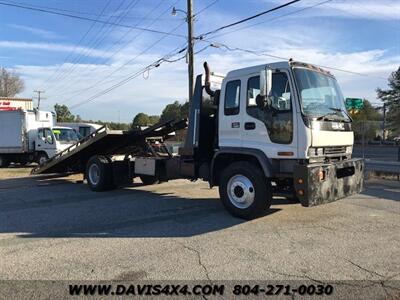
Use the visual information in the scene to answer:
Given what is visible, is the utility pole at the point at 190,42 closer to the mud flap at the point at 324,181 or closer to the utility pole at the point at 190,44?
the utility pole at the point at 190,44

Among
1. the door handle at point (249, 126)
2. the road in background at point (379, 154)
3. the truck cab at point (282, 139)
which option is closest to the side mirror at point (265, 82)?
the truck cab at point (282, 139)

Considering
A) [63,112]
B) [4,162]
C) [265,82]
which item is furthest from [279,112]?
[63,112]

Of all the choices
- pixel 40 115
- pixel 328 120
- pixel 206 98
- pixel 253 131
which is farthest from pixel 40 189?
pixel 40 115

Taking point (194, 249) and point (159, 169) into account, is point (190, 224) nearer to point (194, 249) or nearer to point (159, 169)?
point (194, 249)

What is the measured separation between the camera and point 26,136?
2291 cm

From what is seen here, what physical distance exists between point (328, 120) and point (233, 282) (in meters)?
4.05

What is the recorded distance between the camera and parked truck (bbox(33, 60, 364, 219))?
7.51 meters

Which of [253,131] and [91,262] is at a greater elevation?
[253,131]

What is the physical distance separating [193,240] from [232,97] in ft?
10.4

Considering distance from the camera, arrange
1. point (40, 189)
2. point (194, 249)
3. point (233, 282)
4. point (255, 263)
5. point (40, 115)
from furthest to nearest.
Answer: point (40, 115) < point (40, 189) < point (194, 249) < point (255, 263) < point (233, 282)

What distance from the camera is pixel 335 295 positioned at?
4.60 m

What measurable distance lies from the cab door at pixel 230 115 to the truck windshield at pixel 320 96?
4.11 feet

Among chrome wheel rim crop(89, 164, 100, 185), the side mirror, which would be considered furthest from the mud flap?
chrome wheel rim crop(89, 164, 100, 185)

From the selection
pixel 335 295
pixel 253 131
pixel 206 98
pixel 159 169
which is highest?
pixel 206 98
